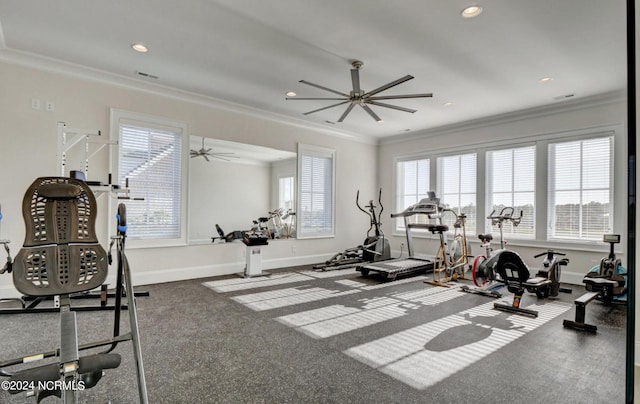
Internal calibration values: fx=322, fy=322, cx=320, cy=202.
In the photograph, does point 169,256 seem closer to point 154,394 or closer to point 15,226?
point 15,226

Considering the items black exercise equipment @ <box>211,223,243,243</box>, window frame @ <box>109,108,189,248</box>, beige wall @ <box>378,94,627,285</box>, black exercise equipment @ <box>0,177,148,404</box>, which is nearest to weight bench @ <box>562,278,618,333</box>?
beige wall @ <box>378,94,627,285</box>

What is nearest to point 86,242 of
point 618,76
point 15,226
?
point 15,226

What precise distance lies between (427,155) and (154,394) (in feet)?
23.5

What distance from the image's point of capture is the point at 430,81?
4.86 meters

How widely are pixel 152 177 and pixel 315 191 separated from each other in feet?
11.2

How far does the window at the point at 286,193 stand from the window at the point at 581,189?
4.95m

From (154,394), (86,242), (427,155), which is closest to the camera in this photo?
(86,242)

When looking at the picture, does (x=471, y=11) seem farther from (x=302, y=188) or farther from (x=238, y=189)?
(x=238, y=189)

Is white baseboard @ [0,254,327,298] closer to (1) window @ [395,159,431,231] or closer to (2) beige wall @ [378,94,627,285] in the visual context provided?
(1) window @ [395,159,431,231]

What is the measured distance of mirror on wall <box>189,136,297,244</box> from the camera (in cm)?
580

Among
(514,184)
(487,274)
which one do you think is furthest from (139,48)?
(514,184)

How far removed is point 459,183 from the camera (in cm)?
722

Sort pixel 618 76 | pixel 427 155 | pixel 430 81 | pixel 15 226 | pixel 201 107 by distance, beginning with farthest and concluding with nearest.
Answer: pixel 427 155 → pixel 201 107 → pixel 430 81 → pixel 618 76 → pixel 15 226

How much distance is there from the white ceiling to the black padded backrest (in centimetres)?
226
